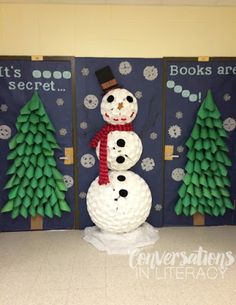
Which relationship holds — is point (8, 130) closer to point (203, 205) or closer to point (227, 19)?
point (203, 205)

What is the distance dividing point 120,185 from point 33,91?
1174mm

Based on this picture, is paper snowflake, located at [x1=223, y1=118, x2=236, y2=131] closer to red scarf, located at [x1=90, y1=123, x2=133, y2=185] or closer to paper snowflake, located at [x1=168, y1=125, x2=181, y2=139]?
paper snowflake, located at [x1=168, y1=125, x2=181, y2=139]

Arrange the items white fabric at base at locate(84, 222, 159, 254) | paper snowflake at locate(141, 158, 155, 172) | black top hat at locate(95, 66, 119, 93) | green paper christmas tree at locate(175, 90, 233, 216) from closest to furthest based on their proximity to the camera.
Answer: white fabric at base at locate(84, 222, 159, 254) < black top hat at locate(95, 66, 119, 93) < green paper christmas tree at locate(175, 90, 233, 216) < paper snowflake at locate(141, 158, 155, 172)

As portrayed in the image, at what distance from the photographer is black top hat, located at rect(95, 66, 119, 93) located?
8.21 ft

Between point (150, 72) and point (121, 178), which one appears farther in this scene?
point (150, 72)

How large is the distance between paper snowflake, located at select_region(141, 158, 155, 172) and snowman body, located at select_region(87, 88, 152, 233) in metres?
0.25

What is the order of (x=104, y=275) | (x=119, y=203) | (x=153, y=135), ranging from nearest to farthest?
(x=104, y=275), (x=119, y=203), (x=153, y=135)

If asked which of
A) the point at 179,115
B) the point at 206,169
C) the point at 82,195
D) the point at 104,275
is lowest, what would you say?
the point at 104,275

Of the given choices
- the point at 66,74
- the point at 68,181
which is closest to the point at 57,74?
the point at 66,74

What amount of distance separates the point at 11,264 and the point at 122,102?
1.57 meters

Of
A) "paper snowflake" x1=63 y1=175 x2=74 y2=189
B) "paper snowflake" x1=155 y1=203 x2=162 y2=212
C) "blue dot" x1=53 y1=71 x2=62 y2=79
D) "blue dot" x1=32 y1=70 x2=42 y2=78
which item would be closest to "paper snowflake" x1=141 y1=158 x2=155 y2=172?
"paper snowflake" x1=155 y1=203 x2=162 y2=212

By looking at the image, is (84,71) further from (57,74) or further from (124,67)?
(124,67)

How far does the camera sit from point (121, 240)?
242 centimetres

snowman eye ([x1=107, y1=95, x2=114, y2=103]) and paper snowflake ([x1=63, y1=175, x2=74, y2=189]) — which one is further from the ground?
snowman eye ([x1=107, y1=95, x2=114, y2=103])
